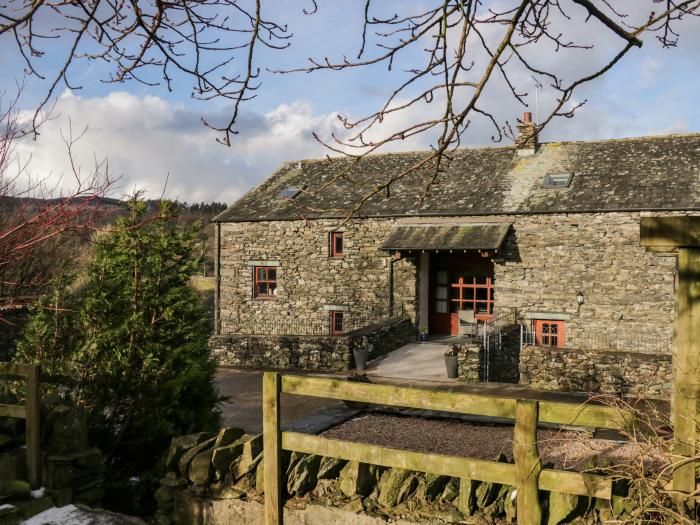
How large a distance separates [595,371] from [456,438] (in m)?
7.92

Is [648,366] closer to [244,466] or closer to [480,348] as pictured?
[480,348]

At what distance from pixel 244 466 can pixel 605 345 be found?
1486 cm

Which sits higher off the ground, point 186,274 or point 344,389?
point 186,274

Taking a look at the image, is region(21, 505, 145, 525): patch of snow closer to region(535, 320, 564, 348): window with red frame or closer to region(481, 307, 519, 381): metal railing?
region(481, 307, 519, 381): metal railing

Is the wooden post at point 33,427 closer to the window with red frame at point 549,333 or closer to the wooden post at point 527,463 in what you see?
the wooden post at point 527,463

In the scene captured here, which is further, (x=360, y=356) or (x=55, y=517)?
(x=360, y=356)

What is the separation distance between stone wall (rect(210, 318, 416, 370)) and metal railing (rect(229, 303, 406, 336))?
1.55 meters

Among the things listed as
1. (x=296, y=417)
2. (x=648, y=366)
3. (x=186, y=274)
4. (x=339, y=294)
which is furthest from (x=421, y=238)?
(x=186, y=274)

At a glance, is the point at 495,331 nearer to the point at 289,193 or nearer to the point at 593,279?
the point at 593,279

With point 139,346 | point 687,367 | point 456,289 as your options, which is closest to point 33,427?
point 139,346

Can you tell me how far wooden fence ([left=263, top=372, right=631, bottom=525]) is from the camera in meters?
3.87

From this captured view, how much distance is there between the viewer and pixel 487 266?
68.2 feet

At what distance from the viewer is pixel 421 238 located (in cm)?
1911

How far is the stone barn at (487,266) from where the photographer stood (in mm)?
17031
